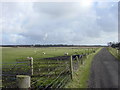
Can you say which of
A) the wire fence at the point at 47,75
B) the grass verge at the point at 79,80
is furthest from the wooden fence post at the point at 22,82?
the grass verge at the point at 79,80

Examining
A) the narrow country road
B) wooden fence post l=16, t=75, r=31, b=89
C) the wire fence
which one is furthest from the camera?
the wire fence

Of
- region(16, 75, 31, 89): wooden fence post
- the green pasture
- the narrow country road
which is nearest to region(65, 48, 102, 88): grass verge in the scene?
the narrow country road

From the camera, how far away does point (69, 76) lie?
9477mm

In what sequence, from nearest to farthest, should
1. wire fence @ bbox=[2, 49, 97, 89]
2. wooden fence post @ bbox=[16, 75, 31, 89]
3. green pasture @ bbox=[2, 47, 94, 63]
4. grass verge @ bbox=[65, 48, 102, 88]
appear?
wooden fence post @ bbox=[16, 75, 31, 89], grass verge @ bbox=[65, 48, 102, 88], wire fence @ bbox=[2, 49, 97, 89], green pasture @ bbox=[2, 47, 94, 63]

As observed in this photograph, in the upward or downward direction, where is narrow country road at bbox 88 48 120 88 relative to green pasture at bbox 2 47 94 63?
upward

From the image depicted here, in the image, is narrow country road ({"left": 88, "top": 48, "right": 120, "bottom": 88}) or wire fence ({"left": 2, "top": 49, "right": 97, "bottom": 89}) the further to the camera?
wire fence ({"left": 2, "top": 49, "right": 97, "bottom": 89})

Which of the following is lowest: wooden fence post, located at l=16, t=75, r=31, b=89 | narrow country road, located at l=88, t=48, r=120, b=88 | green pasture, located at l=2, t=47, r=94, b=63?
green pasture, located at l=2, t=47, r=94, b=63

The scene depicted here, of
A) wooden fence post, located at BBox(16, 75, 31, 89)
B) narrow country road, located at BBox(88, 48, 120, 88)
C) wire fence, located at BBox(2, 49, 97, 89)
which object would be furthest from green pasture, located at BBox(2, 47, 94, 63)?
wooden fence post, located at BBox(16, 75, 31, 89)

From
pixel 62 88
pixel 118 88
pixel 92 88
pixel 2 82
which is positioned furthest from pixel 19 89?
pixel 2 82

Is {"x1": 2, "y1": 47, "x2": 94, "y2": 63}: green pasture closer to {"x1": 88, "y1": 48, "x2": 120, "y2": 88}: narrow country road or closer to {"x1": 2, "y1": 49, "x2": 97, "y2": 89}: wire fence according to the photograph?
{"x1": 2, "y1": 49, "x2": 97, "y2": 89}: wire fence

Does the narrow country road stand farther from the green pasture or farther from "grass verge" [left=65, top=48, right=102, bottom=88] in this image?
the green pasture

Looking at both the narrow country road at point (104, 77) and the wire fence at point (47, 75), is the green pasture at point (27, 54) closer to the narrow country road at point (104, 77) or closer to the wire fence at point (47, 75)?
the wire fence at point (47, 75)

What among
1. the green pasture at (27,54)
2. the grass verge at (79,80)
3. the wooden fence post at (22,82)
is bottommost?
the green pasture at (27,54)

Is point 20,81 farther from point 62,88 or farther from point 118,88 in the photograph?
point 118,88
